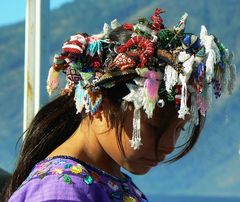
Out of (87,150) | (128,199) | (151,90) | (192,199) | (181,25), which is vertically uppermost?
(192,199)

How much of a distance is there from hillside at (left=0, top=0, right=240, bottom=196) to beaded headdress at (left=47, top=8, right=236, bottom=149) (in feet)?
180

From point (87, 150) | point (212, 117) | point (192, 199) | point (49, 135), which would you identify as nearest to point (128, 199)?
point (87, 150)

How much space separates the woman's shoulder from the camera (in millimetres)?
1713

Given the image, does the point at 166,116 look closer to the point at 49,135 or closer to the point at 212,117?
the point at 49,135

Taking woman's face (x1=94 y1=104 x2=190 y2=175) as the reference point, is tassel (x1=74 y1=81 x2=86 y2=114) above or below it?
above

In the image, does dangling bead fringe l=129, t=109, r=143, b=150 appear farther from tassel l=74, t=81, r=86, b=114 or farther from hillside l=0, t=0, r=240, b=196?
hillside l=0, t=0, r=240, b=196

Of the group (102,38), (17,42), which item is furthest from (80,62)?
(17,42)

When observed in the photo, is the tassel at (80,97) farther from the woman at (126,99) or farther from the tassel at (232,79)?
the tassel at (232,79)

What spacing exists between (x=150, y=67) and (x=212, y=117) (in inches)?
2256

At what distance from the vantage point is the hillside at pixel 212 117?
6209cm

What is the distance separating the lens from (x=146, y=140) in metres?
1.81

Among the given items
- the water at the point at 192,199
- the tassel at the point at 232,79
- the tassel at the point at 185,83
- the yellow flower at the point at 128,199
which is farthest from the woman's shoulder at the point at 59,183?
the water at the point at 192,199

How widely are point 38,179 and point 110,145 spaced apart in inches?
6.8

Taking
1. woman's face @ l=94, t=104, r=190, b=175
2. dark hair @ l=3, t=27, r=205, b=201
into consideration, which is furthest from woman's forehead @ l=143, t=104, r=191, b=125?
dark hair @ l=3, t=27, r=205, b=201
